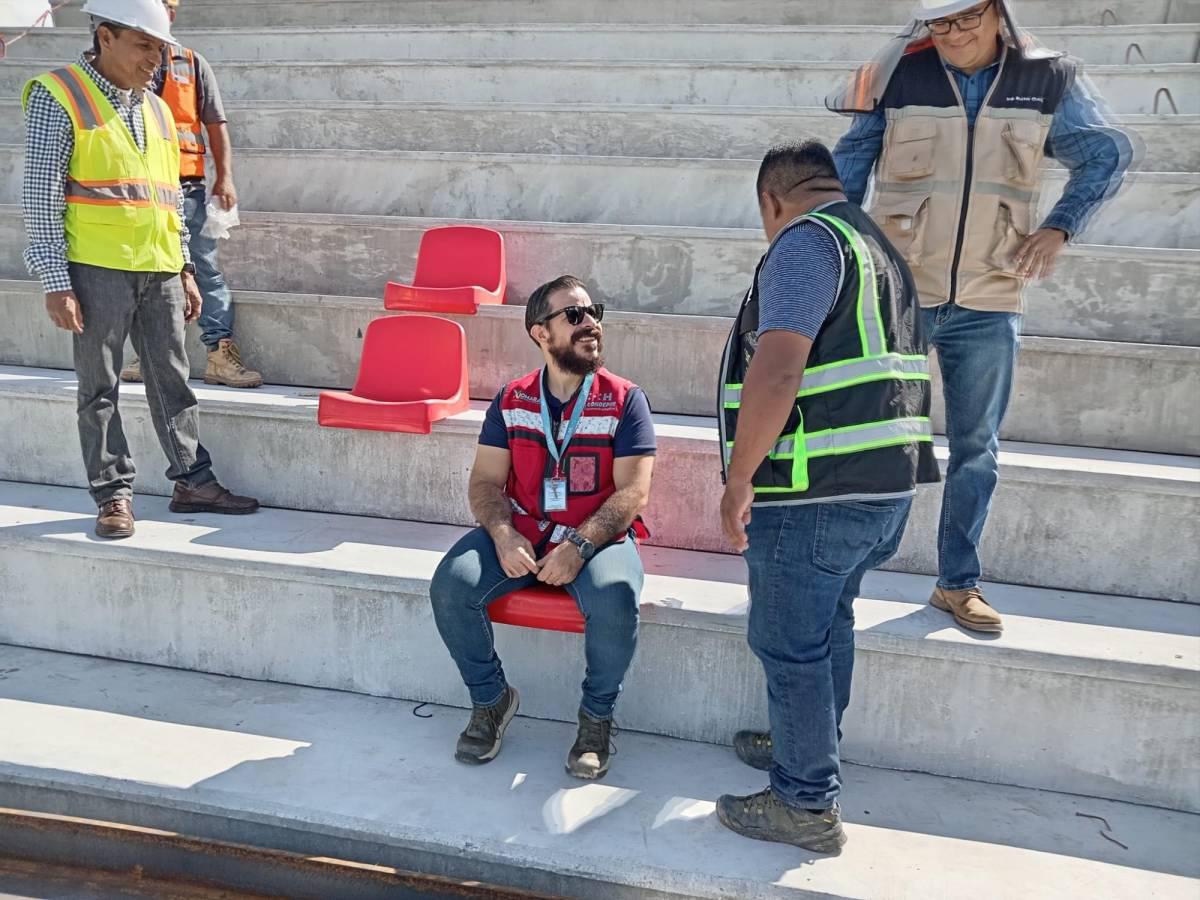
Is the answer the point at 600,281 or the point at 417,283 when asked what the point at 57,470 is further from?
the point at 600,281

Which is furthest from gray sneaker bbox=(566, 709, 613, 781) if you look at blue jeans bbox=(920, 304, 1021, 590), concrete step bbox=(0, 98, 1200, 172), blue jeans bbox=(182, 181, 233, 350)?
concrete step bbox=(0, 98, 1200, 172)

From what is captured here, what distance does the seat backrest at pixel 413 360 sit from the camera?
3.58 m

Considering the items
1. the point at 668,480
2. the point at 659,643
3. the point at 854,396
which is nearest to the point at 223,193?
the point at 668,480

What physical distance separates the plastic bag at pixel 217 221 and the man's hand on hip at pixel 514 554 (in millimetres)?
2291

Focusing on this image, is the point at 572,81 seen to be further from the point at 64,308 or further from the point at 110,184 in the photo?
the point at 64,308

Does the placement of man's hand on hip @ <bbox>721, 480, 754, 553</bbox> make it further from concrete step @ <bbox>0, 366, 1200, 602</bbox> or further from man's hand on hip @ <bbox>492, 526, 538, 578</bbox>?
concrete step @ <bbox>0, 366, 1200, 602</bbox>

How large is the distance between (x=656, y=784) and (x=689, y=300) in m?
2.12

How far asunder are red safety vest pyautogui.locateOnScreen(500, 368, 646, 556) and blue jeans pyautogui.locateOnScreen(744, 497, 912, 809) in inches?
25.7

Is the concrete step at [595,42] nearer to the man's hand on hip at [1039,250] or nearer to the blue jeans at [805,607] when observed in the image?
the man's hand on hip at [1039,250]

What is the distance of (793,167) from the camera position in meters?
2.14

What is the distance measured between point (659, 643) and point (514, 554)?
1.69 ft

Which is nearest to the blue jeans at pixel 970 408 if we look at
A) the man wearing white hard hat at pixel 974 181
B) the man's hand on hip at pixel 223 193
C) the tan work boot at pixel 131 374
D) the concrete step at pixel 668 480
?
the man wearing white hard hat at pixel 974 181

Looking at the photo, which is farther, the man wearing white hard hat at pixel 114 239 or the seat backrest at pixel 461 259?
the seat backrest at pixel 461 259

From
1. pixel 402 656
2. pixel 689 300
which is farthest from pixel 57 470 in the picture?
pixel 689 300
